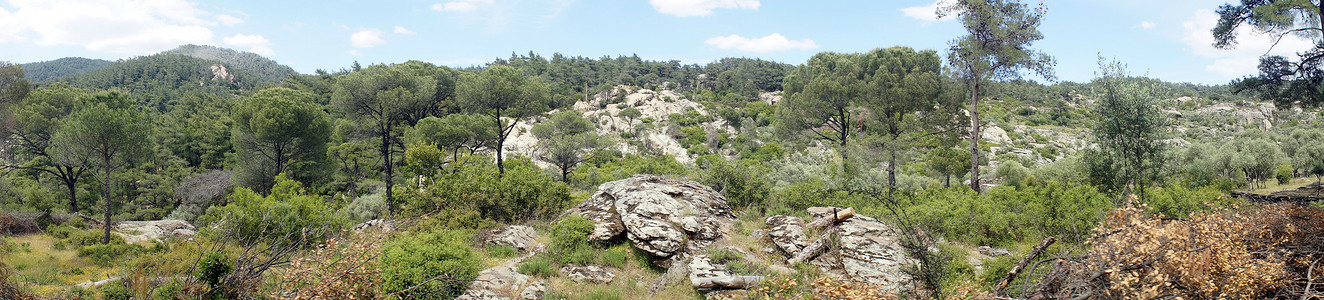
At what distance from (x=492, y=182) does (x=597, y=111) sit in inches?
1751

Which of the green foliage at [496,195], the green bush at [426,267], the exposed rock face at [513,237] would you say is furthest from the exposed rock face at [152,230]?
the green bush at [426,267]

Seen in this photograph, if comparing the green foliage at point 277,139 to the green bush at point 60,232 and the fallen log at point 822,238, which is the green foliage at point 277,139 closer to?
the green bush at point 60,232

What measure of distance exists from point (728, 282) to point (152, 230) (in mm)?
22891

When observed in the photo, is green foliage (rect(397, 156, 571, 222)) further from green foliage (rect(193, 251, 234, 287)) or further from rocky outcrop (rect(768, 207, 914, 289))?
green foliage (rect(193, 251, 234, 287))

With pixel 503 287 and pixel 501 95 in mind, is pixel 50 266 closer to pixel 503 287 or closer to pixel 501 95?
pixel 503 287

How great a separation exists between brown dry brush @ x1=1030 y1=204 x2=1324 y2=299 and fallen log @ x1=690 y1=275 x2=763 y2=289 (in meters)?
2.91

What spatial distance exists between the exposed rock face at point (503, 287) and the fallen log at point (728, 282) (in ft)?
6.92

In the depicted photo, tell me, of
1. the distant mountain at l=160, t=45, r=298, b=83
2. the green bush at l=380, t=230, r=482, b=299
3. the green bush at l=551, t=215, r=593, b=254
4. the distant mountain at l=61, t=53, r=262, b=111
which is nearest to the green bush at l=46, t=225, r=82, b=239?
the green bush at l=380, t=230, r=482, b=299

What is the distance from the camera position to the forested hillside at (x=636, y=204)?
499 centimetres

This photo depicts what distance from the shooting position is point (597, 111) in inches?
2203

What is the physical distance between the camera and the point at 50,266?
1213 cm

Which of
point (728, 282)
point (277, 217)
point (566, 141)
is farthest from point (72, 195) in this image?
point (728, 282)

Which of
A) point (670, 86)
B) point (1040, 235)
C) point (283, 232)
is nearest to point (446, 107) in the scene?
point (283, 232)

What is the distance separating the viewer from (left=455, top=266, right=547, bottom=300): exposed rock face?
262 inches
